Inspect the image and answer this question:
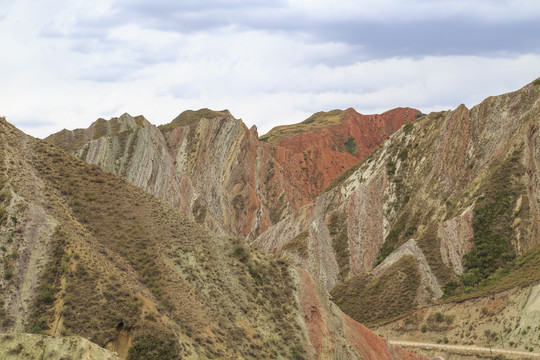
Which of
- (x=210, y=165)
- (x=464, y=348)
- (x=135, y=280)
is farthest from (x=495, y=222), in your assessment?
(x=210, y=165)

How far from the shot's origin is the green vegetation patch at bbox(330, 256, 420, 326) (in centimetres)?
6588

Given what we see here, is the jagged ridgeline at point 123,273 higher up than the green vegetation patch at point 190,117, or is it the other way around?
the green vegetation patch at point 190,117

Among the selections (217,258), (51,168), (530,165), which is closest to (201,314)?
(217,258)

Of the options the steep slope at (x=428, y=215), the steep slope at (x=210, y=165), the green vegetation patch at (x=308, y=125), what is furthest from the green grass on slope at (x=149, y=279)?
the green vegetation patch at (x=308, y=125)

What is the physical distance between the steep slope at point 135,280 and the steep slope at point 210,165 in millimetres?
53467

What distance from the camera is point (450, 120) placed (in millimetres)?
88500

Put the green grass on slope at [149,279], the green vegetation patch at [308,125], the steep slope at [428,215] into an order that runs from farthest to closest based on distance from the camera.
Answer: the green vegetation patch at [308,125] < the steep slope at [428,215] < the green grass on slope at [149,279]

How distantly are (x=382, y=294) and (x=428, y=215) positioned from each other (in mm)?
14546

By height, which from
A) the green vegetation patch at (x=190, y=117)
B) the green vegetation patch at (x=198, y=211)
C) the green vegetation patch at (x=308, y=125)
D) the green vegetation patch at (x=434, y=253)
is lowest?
the green vegetation patch at (x=434, y=253)

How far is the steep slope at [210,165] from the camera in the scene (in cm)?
9394

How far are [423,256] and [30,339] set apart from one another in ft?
183

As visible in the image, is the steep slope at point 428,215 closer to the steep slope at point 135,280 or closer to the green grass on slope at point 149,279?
the steep slope at point 135,280

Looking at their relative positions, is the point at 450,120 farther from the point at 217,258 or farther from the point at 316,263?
the point at 217,258

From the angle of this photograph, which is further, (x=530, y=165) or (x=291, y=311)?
(x=530, y=165)
